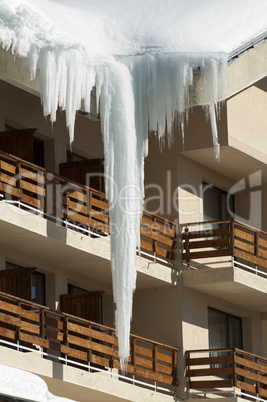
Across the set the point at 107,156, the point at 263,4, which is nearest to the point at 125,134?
the point at 107,156

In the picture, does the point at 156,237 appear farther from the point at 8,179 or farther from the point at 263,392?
the point at 8,179

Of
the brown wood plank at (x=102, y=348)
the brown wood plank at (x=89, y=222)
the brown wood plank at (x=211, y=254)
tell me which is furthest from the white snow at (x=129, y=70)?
the brown wood plank at (x=211, y=254)

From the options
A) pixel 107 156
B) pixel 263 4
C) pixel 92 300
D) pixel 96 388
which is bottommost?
pixel 96 388

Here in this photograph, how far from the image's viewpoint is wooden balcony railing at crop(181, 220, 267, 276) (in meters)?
28.5

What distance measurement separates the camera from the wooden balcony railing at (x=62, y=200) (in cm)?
2477

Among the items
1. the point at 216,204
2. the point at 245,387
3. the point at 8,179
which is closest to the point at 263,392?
the point at 245,387

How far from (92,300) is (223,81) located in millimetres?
5549

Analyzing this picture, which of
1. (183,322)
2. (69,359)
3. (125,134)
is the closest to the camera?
(125,134)

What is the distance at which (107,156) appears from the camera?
24688 millimetres

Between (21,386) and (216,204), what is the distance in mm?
17097

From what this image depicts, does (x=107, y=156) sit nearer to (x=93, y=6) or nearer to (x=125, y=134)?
(x=125, y=134)

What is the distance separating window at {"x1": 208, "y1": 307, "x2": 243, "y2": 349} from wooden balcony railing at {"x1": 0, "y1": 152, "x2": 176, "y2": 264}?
283 cm

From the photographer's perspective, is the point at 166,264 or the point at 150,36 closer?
the point at 150,36

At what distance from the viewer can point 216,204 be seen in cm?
3191
